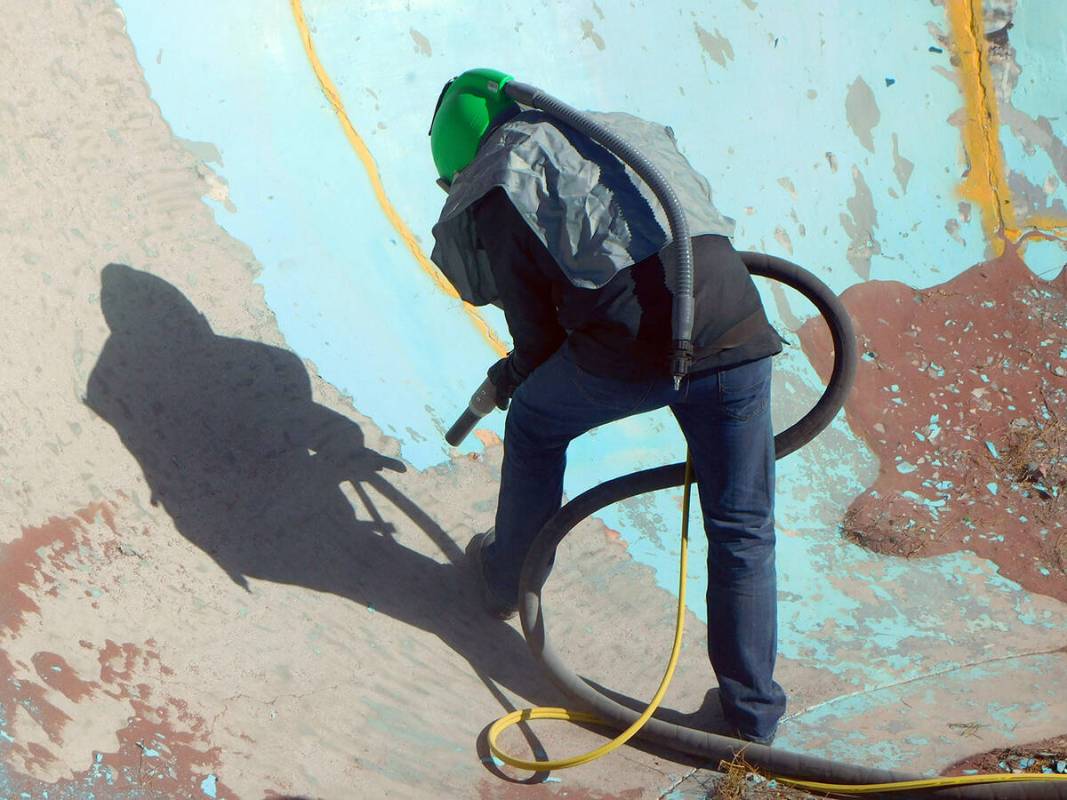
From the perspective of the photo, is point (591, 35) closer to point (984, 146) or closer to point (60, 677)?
point (984, 146)

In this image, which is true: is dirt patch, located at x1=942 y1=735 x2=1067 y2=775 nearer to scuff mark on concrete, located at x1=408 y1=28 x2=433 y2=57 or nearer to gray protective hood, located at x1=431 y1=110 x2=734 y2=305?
gray protective hood, located at x1=431 y1=110 x2=734 y2=305

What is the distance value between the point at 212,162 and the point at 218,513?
112 centimetres

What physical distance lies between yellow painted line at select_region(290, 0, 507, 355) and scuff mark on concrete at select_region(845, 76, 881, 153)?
1732 mm

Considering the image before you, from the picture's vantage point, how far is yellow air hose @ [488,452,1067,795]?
2.09 m

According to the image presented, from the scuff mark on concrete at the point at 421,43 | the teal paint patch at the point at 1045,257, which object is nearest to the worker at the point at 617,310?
the scuff mark on concrete at the point at 421,43

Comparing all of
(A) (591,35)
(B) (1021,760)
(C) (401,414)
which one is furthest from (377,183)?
(B) (1021,760)

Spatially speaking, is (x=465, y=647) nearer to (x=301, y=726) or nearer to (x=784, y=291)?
(x=301, y=726)

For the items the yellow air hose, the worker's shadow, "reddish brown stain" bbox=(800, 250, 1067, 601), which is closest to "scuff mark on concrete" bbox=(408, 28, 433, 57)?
the worker's shadow

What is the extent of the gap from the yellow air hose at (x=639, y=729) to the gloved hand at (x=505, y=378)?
1.37ft

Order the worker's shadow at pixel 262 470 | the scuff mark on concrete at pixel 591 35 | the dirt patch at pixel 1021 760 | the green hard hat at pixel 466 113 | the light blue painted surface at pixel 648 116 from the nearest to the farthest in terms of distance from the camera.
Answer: the green hard hat at pixel 466 113 < the dirt patch at pixel 1021 760 < the worker's shadow at pixel 262 470 < the light blue painted surface at pixel 648 116 < the scuff mark on concrete at pixel 591 35

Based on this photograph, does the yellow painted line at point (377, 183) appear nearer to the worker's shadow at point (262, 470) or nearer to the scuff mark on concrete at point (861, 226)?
the worker's shadow at point (262, 470)

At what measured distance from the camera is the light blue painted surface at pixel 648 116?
9.84 ft

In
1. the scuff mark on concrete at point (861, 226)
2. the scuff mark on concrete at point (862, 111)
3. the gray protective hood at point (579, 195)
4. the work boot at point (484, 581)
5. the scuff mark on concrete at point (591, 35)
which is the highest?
the scuff mark on concrete at point (862, 111)

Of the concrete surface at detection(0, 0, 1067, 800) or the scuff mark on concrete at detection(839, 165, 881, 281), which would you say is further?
the scuff mark on concrete at detection(839, 165, 881, 281)
